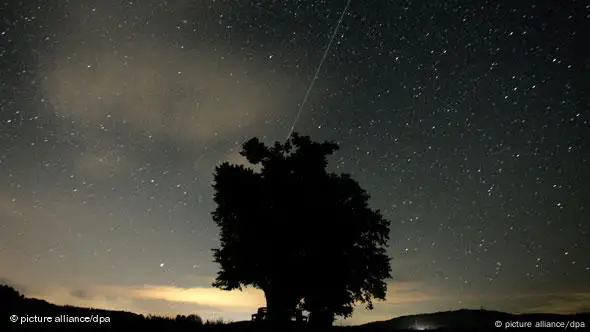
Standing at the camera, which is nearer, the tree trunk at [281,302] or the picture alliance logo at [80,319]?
the picture alliance logo at [80,319]

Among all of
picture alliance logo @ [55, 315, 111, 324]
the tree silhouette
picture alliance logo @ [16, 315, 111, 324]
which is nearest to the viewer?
picture alliance logo @ [16, 315, 111, 324]

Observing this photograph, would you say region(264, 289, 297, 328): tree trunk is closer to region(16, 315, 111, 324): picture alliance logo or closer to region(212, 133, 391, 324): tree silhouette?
region(212, 133, 391, 324): tree silhouette

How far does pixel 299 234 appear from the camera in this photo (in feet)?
83.8

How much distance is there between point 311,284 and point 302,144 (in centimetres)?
907

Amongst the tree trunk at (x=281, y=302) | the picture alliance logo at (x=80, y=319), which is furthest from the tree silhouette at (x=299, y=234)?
the picture alliance logo at (x=80, y=319)

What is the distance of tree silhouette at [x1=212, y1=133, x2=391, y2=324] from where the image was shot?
25438 mm

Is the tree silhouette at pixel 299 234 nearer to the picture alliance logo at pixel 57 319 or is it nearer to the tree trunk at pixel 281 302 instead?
the tree trunk at pixel 281 302

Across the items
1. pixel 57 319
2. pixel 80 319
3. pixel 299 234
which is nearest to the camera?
pixel 57 319

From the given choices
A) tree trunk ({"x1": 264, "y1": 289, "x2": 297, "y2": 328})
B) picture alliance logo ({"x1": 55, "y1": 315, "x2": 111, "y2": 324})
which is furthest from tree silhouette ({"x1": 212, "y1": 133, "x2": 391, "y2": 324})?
picture alliance logo ({"x1": 55, "y1": 315, "x2": 111, "y2": 324})

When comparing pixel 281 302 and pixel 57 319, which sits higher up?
pixel 57 319

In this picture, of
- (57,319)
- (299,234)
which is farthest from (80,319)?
(299,234)

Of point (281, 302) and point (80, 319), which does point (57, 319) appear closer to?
point (80, 319)

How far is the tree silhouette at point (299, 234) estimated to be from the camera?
25438 millimetres

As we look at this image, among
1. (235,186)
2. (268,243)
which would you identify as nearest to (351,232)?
(268,243)
